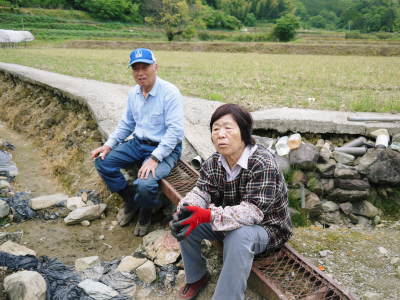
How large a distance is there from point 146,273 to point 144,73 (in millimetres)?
1908

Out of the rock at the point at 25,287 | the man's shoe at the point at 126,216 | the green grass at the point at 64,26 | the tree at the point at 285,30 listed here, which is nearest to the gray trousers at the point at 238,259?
the rock at the point at 25,287

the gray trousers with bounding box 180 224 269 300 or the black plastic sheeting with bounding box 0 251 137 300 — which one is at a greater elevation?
the gray trousers with bounding box 180 224 269 300

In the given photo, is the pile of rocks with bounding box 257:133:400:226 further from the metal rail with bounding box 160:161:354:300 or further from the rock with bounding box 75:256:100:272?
the rock with bounding box 75:256:100:272

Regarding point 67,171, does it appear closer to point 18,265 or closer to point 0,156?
point 0,156

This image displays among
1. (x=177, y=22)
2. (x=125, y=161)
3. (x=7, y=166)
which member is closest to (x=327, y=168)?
(x=125, y=161)

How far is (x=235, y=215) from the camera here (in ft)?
7.70

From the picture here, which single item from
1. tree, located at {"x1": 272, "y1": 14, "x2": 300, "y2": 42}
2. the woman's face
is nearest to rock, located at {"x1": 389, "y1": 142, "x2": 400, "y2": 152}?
the woman's face

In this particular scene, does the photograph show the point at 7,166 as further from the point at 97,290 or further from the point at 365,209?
the point at 365,209

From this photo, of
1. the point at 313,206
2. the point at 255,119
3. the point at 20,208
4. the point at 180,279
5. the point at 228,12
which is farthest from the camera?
the point at 228,12

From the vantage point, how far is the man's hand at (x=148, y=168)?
3.63m

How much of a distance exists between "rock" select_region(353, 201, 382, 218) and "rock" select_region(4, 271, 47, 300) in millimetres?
4072

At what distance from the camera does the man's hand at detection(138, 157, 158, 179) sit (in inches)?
143

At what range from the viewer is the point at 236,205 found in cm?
250

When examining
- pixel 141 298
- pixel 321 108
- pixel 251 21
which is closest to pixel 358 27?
pixel 251 21
